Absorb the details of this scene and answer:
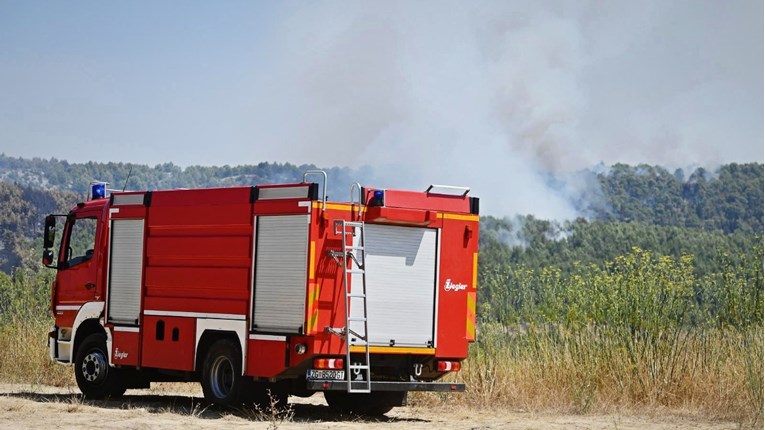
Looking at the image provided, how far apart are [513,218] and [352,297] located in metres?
75.9

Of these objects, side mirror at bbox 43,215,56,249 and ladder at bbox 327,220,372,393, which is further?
side mirror at bbox 43,215,56,249

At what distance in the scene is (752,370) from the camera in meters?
17.2

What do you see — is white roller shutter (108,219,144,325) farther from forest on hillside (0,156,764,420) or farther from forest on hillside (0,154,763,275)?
forest on hillside (0,154,763,275)

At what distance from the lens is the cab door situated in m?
18.6

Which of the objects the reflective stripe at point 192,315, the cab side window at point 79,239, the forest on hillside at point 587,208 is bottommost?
the reflective stripe at point 192,315

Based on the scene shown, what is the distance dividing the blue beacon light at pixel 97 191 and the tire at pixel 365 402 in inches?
186

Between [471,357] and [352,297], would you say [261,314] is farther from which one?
[471,357]

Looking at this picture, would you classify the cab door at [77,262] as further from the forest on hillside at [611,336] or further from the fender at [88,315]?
the forest on hillside at [611,336]

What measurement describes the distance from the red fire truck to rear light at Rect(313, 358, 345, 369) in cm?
1

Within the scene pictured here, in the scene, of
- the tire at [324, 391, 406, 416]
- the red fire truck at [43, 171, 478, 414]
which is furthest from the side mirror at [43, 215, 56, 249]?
the tire at [324, 391, 406, 416]

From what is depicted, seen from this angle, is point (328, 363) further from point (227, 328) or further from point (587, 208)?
point (587, 208)

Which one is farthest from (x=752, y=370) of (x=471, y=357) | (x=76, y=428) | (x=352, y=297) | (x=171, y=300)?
(x=76, y=428)

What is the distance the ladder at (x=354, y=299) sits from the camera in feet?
49.8

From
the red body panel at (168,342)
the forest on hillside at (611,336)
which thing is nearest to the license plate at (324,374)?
the red body panel at (168,342)
